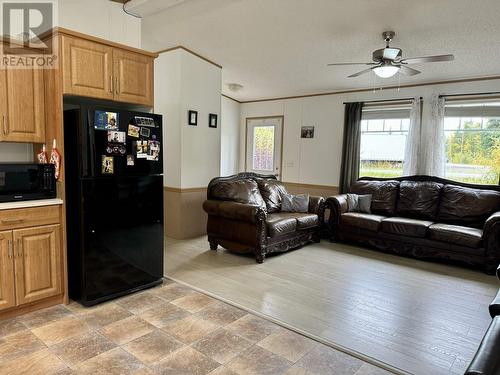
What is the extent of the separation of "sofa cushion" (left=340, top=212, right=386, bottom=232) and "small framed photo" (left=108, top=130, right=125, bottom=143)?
3.33 meters

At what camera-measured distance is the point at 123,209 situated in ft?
9.55

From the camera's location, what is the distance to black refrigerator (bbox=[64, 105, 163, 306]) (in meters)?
2.66

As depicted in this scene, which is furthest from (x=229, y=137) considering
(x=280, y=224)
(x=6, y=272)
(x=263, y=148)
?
(x=6, y=272)

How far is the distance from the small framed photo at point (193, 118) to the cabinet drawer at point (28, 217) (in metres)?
2.60

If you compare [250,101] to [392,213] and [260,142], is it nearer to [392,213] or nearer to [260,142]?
[260,142]

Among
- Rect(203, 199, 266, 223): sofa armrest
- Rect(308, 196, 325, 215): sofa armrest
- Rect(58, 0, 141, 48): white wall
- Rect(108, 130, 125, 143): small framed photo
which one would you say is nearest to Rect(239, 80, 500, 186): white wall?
Rect(308, 196, 325, 215): sofa armrest

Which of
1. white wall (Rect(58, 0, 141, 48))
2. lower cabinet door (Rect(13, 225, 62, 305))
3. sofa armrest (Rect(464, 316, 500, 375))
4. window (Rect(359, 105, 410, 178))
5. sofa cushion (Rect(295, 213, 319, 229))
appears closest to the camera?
sofa armrest (Rect(464, 316, 500, 375))

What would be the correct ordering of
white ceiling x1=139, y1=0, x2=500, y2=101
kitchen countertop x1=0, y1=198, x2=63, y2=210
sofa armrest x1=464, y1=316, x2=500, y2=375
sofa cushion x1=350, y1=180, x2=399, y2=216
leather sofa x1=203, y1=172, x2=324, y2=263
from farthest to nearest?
sofa cushion x1=350, y1=180, x2=399, y2=216 → leather sofa x1=203, y1=172, x2=324, y2=263 → white ceiling x1=139, y1=0, x2=500, y2=101 → kitchen countertop x1=0, y1=198, x2=63, y2=210 → sofa armrest x1=464, y1=316, x2=500, y2=375

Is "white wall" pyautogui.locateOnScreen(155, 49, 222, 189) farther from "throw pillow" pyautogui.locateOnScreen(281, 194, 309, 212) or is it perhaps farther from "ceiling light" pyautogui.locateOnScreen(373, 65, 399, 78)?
"ceiling light" pyautogui.locateOnScreen(373, 65, 399, 78)

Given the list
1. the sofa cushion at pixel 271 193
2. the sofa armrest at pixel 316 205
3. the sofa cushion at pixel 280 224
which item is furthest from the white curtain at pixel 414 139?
the sofa cushion at pixel 280 224

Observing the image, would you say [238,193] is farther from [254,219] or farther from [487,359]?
[487,359]

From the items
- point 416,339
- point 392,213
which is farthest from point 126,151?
point 392,213

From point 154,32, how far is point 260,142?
336 cm

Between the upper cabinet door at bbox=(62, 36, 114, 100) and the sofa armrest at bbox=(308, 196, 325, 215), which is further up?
the upper cabinet door at bbox=(62, 36, 114, 100)
